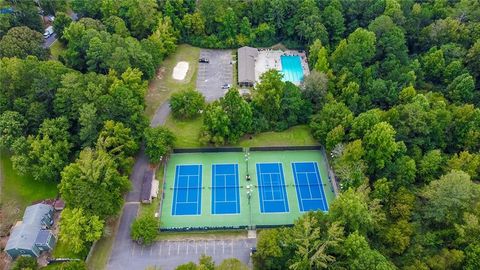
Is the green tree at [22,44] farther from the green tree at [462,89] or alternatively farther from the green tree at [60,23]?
the green tree at [462,89]

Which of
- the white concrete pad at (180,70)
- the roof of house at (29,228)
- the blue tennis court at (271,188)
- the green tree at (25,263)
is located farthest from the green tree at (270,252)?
the white concrete pad at (180,70)

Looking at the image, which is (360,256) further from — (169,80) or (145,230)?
(169,80)

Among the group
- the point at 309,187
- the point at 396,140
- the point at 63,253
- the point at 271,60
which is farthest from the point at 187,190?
the point at 271,60

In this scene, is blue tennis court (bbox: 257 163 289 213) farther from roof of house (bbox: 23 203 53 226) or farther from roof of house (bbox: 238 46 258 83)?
roof of house (bbox: 23 203 53 226)

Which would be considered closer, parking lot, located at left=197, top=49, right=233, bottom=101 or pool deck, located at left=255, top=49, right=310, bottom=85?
parking lot, located at left=197, top=49, right=233, bottom=101

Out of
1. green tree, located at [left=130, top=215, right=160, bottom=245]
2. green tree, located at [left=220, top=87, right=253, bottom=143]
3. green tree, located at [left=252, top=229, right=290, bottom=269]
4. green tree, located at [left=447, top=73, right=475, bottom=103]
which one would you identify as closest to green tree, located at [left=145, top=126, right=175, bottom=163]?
green tree, located at [left=220, top=87, right=253, bottom=143]

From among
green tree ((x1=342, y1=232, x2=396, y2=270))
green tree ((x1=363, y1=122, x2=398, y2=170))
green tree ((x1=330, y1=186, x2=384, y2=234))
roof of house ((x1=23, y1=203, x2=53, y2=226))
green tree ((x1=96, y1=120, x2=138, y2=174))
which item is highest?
green tree ((x1=96, y1=120, x2=138, y2=174))

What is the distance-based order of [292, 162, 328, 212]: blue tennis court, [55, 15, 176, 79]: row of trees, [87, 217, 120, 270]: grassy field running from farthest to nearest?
[55, 15, 176, 79]: row of trees → [292, 162, 328, 212]: blue tennis court → [87, 217, 120, 270]: grassy field

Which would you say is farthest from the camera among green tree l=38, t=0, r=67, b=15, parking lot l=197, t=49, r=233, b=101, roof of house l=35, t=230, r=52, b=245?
green tree l=38, t=0, r=67, b=15
